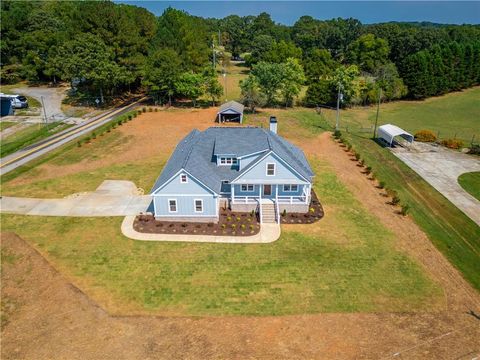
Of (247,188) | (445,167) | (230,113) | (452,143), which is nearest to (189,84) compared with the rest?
(230,113)

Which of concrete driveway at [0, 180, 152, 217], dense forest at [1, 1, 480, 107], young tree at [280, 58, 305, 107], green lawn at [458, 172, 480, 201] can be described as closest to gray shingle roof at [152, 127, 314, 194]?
concrete driveway at [0, 180, 152, 217]

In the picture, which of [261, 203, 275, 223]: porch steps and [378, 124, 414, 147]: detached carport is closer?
Result: [261, 203, 275, 223]: porch steps

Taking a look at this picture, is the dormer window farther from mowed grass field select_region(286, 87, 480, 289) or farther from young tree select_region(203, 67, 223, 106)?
young tree select_region(203, 67, 223, 106)

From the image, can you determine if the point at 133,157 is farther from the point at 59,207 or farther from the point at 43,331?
the point at 43,331

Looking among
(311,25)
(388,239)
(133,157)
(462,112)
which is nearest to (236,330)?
(388,239)

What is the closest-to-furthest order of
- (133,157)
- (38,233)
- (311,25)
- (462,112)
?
(38,233)
(133,157)
(462,112)
(311,25)

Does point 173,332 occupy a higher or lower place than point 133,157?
lower

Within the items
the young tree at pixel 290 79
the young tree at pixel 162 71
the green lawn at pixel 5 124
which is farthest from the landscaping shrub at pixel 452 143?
the green lawn at pixel 5 124
